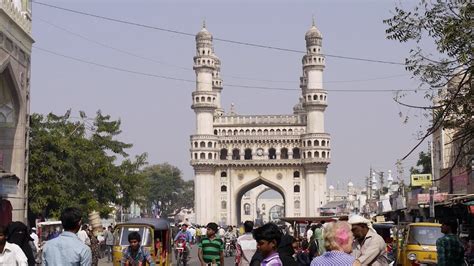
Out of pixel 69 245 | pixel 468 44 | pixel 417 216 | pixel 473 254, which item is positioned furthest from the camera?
pixel 417 216

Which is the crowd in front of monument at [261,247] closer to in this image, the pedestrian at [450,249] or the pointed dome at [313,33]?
the pedestrian at [450,249]

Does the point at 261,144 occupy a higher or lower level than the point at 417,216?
higher

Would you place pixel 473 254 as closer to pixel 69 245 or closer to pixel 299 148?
pixel 69 245

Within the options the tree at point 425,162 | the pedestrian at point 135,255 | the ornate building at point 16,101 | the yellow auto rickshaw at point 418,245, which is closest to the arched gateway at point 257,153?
the tree at point 425,162

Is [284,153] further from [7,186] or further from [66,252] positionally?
[66,252]

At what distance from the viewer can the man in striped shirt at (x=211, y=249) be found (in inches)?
482

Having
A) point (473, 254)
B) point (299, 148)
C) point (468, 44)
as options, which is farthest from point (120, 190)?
point (299, 148)

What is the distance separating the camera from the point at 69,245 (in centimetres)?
663

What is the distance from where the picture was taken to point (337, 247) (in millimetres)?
6066

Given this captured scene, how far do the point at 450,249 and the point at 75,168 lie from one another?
27.8 meters

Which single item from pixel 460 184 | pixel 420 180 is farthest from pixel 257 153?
pixel 460 184

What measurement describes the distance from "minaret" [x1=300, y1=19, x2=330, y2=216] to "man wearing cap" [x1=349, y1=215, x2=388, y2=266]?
249 ft

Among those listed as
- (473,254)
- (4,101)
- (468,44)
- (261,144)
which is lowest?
(473,254)

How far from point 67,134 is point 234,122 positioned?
52.8 metres
